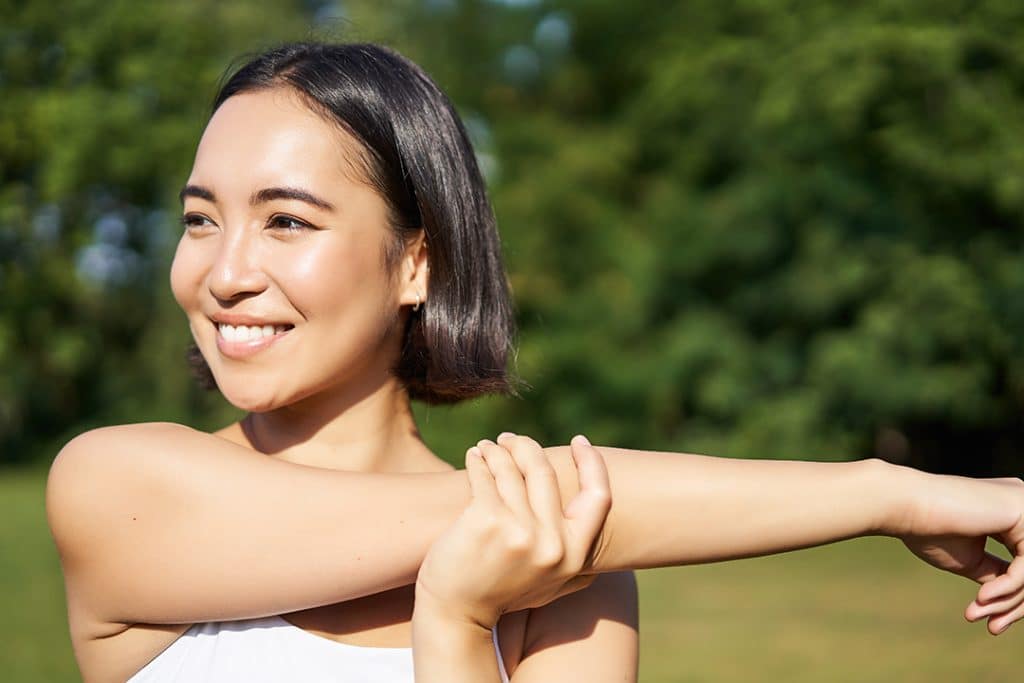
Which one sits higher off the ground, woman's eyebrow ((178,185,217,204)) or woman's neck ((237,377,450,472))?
woman's eyebrow ((178,185,217,204))

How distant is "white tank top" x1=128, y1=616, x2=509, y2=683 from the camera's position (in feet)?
5.63

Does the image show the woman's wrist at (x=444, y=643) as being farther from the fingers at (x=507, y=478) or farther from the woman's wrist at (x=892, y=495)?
the woman's wrist at (x=892, y=495)

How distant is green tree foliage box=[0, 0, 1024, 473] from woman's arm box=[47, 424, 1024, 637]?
1299 centimetres

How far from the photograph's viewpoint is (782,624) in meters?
Result: 10.5

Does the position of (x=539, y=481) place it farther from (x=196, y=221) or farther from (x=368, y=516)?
(x=196, y=221)

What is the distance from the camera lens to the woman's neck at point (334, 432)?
2031 millimetres

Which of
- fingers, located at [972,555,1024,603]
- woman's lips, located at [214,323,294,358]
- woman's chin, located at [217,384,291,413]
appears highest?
woman's lips, located at [214,323,294,358]

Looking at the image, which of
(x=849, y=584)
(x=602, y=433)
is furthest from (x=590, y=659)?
(x=602, y=433)

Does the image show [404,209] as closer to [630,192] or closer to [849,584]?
[849,584]

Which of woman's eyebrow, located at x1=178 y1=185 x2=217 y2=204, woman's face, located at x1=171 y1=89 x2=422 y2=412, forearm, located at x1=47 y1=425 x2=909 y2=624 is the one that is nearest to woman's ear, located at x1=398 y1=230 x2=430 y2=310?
woman's face, located at x1=171 y1=89 x2=422 y2=412

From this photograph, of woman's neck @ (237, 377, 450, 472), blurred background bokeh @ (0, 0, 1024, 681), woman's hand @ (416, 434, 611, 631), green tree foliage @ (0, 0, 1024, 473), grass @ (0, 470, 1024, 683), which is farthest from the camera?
green tree foliage @ (0, 0, 1024, 473)

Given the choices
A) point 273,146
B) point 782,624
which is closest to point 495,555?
point 273,146

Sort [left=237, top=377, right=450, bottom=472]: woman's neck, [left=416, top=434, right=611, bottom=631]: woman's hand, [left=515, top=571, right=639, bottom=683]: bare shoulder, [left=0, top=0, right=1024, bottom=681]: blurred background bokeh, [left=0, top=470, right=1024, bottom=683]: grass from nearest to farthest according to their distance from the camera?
[left=416, top=434, right=611, bottom=631]: woman's hand
[left=515, top=571, right=639, bottom=683]: bare shoulder
[left=237, top=377, right=450, bottom=472]: woman's neck
[left=0, top=470, right=1024, bottom=683]: grass
[left=0, top=0, right=1024, bottom=681]: blurred background bokeh

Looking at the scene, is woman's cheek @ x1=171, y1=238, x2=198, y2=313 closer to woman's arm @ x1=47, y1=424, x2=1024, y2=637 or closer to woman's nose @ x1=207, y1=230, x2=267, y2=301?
woman's nose @ x1=207, y1=230, x2=267, y2=301
